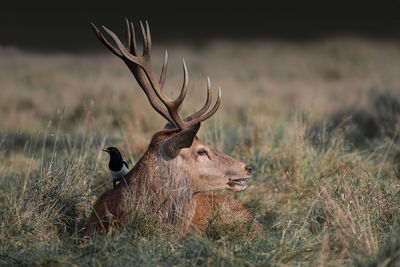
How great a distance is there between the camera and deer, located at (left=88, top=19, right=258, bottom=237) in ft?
11.7

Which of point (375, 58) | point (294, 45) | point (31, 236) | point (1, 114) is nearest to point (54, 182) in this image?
point (31, 236)

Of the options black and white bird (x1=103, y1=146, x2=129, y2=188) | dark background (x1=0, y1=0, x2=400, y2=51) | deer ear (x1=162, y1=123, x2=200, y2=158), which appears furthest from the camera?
dark background (x1=0, y1=0, x2=400, y2=51)

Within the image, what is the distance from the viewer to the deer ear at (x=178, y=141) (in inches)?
135

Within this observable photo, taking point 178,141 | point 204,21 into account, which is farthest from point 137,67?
point 204,21

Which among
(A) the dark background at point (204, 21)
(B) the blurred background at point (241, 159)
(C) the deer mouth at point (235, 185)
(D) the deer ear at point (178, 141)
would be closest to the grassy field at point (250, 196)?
(B) the blurred background at point (241, 159)

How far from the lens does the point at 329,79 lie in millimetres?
23781

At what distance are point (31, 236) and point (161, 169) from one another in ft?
3.79

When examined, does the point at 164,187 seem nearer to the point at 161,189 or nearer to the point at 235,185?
the point at 161,189

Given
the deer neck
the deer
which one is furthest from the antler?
the deer neck

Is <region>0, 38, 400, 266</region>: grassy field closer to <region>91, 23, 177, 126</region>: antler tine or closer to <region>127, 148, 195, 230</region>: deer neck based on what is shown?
<region>127, 148, 195, 230</region>: deer neck

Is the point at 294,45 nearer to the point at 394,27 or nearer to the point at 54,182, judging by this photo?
the point at 394,27

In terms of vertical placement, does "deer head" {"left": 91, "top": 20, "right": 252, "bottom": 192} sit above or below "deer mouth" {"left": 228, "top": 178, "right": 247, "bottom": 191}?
above

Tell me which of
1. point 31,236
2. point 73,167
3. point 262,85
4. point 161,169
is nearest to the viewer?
point 31,236

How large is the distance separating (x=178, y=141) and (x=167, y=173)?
1.06 ft
